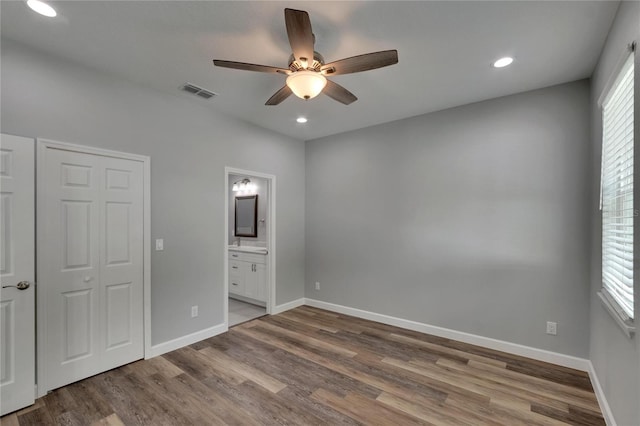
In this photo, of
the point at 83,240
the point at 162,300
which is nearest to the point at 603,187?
the point at 162,300

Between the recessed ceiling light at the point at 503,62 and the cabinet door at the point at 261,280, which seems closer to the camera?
the recessed ceiling light at the point at 503,62

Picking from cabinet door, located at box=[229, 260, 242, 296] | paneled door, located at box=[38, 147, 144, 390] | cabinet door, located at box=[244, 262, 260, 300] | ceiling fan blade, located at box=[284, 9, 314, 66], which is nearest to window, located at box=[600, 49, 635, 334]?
ceiling fan blade, located at box=[284, 9, 314, 66]

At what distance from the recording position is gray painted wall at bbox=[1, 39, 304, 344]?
7.79 feet

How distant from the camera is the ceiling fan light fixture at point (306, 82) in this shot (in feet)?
6.77

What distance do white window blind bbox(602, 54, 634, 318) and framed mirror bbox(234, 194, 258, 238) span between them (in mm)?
4726

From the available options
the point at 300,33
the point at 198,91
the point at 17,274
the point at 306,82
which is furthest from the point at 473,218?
the point at 17,274

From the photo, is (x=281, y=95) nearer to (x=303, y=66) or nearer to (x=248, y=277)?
(x=303, y=66)

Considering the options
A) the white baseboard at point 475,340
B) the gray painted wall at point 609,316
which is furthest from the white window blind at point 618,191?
the white baseboard at point 475,340

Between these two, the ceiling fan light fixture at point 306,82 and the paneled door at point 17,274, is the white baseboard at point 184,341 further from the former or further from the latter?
the ceiling fan light fixture at point 306,82

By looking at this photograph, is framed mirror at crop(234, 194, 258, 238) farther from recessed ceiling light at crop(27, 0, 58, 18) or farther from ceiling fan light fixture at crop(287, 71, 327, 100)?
recessed ceiling light at crop(27, 0, 58, 18)

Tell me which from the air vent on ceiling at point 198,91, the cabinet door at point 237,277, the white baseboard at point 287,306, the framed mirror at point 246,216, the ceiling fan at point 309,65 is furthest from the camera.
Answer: the framed mirror at point 246,216

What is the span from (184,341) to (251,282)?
64.1 inches

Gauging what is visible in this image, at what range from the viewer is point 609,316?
207 cm

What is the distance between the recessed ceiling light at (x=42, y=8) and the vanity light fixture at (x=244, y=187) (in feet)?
12.3
